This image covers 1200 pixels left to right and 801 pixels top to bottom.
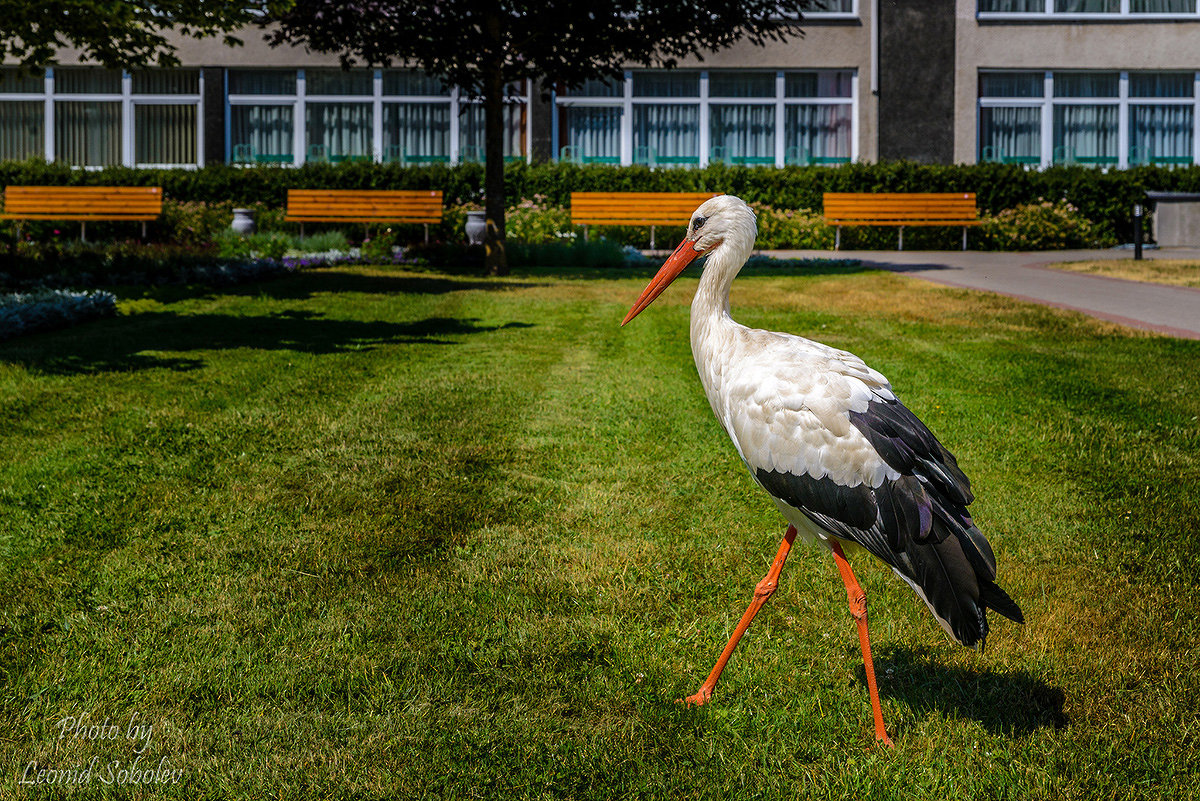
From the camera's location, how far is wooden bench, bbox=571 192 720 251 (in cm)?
2328

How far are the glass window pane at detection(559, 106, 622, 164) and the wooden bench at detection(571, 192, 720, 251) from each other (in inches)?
288

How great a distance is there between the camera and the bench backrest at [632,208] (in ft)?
76.4

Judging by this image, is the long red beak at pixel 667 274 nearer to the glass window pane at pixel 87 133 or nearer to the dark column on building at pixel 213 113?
the dark column on building at pixel 213 113

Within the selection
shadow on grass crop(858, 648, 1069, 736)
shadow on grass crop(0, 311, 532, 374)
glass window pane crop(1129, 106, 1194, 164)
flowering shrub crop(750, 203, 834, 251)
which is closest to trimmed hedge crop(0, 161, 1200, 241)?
flowering shrub crop(750, 203, 834, 251)

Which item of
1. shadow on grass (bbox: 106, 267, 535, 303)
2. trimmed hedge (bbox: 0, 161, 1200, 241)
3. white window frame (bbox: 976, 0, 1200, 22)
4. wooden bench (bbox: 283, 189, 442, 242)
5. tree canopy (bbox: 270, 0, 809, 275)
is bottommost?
shadow on grass (bbox: 106, 267, 535, 303)

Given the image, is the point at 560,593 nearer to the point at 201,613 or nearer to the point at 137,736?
the point at 201,613

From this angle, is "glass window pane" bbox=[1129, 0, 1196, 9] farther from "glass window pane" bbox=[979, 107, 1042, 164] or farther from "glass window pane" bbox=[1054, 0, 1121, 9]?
"glass window pane" bbox=[979, 107, 1042, 164]

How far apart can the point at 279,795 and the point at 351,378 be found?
5.51m

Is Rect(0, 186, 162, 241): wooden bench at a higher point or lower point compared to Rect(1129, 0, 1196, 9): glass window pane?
lower

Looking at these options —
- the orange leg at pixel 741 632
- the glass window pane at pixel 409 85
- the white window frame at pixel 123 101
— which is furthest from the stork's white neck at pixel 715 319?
the white window frame at pixel 123 101

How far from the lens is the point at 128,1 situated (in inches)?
438

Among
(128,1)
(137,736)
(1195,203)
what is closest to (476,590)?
(137,736)

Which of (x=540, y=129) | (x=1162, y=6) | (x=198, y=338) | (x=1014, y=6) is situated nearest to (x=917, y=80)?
(x=1014, y=6)

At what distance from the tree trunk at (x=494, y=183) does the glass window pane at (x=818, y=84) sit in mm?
15583
